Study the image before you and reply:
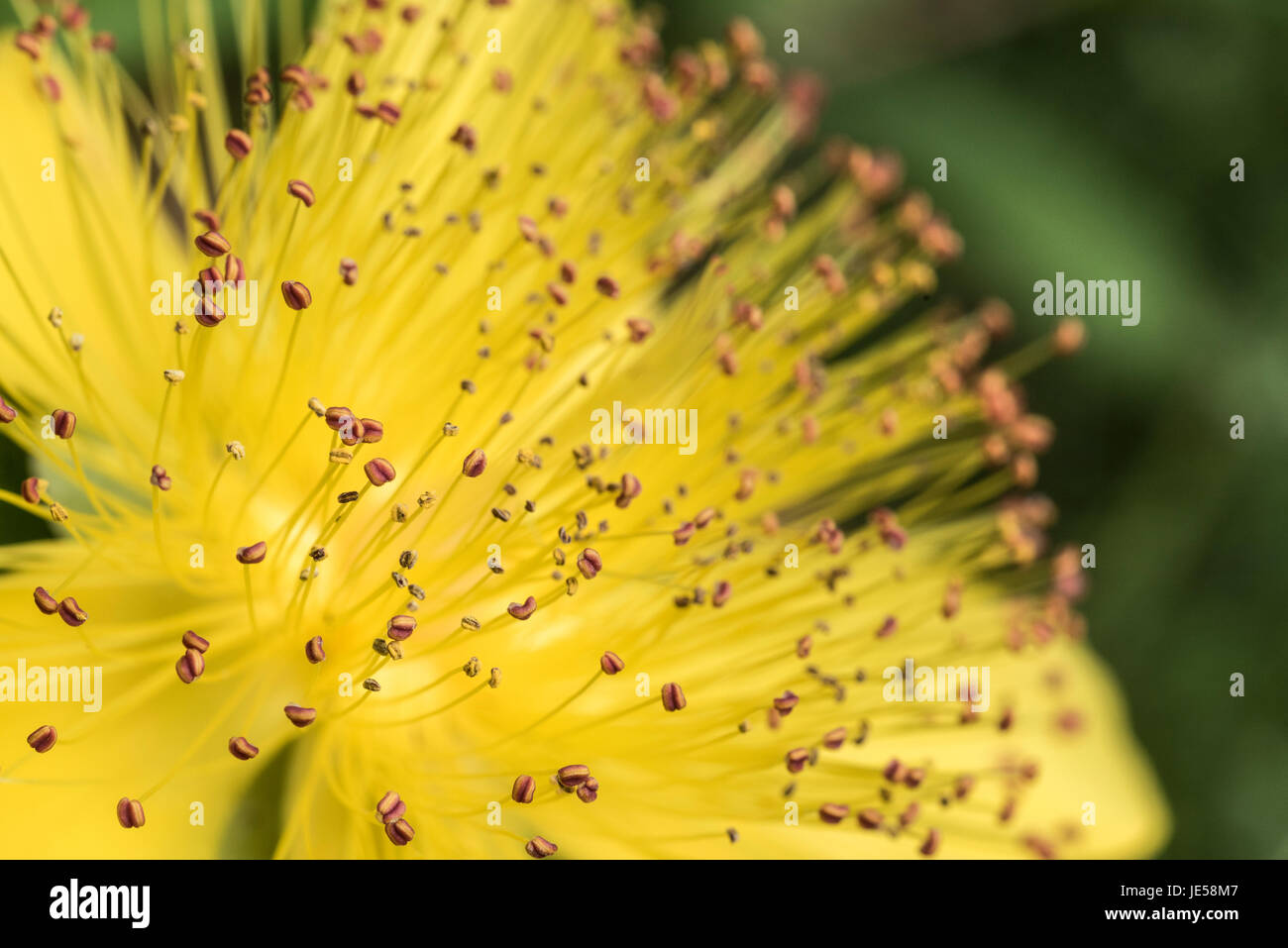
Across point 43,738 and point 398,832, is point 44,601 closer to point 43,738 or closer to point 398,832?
point 43,738

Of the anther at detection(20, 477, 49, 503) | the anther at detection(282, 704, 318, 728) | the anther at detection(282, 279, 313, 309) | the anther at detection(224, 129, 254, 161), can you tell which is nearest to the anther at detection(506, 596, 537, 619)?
the anther at detection(282, 704, 318, 728)

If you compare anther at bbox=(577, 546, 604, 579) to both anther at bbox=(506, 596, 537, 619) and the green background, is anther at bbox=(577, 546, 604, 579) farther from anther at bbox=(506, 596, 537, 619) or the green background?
the green background

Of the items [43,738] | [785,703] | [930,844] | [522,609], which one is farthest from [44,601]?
[930,844]

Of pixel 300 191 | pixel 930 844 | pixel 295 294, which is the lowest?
pixel 930 844

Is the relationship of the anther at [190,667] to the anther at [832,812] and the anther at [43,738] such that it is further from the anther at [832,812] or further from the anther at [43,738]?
the anther at [832,812]

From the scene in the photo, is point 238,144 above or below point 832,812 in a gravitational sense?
above

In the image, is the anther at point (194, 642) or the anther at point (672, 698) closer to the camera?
the anther at point (194, 642)

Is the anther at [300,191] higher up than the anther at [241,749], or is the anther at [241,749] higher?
the anther at [300,191]

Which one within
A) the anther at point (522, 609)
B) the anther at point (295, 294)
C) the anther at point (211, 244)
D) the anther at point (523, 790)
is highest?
the anther at point (211, 244)

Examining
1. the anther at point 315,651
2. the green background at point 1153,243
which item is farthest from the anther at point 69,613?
the green background at point 1153,243
